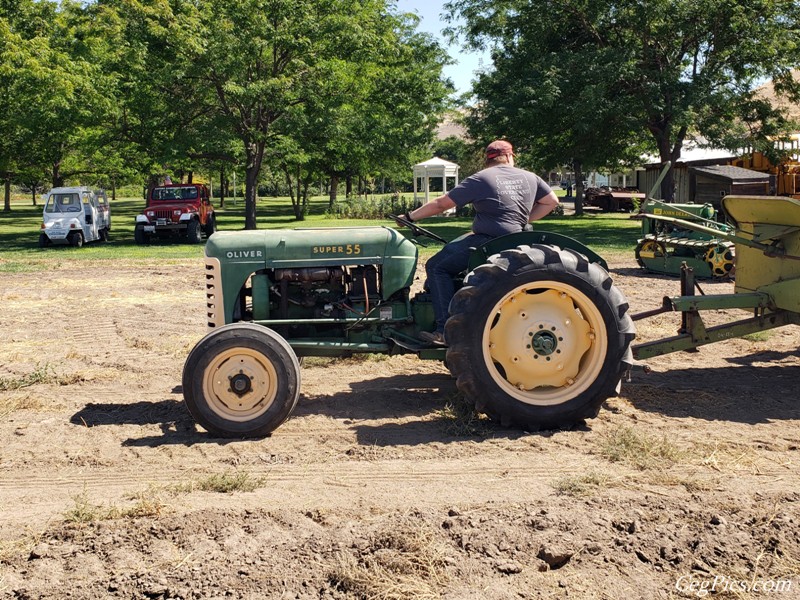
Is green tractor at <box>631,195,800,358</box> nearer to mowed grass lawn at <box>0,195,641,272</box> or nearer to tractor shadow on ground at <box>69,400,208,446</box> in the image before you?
tractor shadow on ground at <box>69,400,208,446</box>

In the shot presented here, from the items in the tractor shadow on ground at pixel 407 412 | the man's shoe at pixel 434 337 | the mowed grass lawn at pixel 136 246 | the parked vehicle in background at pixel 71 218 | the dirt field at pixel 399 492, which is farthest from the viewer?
the parked vehicle in background at pixel 71 218

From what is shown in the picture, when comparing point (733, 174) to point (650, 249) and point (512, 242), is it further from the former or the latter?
point (512, 242)

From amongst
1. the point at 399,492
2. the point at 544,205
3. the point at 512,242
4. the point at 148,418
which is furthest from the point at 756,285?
the point at 148,418

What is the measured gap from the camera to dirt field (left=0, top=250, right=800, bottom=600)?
359cm

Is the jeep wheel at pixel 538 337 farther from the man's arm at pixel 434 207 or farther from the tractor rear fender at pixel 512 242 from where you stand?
the man's arm at pixel 434 207

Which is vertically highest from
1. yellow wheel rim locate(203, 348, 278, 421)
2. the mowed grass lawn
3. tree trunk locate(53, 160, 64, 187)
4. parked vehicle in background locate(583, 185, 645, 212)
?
tree trunk locate(53, 160, 64, 187)

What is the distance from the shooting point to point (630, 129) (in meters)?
24.5

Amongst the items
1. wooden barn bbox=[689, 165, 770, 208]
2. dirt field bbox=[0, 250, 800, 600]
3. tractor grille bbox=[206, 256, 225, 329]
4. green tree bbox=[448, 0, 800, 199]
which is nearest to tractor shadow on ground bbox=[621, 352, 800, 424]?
dirt field bbox=[0, 250, 800, 600]

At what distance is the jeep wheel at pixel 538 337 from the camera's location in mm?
5574

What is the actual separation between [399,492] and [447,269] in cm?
213

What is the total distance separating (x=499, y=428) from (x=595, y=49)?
67.5ft

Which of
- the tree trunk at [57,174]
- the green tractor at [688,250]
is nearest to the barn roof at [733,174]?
the green tractor at [688,250]

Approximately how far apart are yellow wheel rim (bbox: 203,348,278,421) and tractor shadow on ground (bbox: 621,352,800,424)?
2.90 m

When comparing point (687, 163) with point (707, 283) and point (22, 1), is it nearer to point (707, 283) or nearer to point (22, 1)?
point (707, 283)
